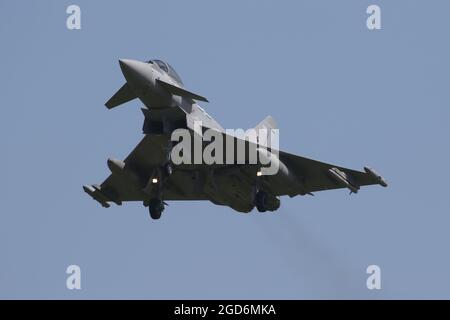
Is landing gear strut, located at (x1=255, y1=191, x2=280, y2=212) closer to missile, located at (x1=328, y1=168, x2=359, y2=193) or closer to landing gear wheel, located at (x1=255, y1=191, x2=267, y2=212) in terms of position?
landing gear wheel, located at (x1=255, y1=191, x2=267, y2=212)

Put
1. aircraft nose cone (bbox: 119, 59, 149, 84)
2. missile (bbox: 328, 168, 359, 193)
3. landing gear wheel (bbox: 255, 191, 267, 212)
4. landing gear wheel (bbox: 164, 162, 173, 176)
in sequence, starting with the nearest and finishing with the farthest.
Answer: aircraft nose cone (bbox: 119, 59, 149, 84), landing gear wheel (bbox: 164, 162, 173, 176), landing gear wheel (bbox: 255, 191, 267, 212), missile (bbox: 328, 168, 359, 193)

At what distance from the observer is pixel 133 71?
29734 millimetres

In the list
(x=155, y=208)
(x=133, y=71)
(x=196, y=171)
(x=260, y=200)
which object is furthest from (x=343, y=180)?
(x=133, y=71)

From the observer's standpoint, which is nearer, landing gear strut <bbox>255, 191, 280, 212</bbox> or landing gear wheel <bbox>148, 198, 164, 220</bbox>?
landing gear wheel <bbox>148, 198, 164, 220</bbox>

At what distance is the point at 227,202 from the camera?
34.3m

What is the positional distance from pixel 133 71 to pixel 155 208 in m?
5.62

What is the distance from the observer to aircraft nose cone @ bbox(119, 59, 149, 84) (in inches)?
1168

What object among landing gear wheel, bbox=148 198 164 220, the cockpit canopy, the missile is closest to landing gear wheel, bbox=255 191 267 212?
the missile

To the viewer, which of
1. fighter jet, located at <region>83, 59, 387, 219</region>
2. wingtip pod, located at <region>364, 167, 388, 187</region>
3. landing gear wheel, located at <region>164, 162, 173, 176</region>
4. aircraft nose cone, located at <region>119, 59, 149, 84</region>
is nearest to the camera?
aircraft nose cone, located at <region>119, 59, 149, 84</region>

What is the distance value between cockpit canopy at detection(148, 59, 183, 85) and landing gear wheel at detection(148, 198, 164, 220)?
4.17m

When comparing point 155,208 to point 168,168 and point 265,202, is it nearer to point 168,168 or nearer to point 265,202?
point 168,168

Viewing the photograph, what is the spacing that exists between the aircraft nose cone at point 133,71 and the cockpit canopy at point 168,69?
56.3 inches
